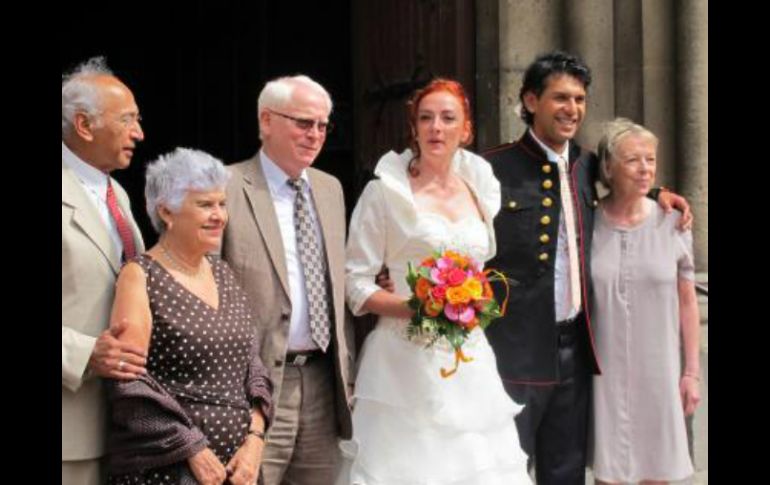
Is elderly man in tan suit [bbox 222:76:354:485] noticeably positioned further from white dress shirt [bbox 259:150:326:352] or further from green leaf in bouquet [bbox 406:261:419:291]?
green leaf in bouquet [bbox 406:261:419:291]

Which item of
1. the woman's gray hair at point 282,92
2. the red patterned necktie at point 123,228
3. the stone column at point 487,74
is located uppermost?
the stone column at point 487,74

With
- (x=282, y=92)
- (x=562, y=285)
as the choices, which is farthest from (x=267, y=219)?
(x=562, y=285)

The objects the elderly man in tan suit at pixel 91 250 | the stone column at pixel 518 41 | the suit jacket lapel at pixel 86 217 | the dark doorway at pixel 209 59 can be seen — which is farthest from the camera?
the dark doorway at pixel 209 59

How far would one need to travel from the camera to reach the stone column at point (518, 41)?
19.5 feet

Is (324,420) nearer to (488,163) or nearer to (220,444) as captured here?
(220,444)

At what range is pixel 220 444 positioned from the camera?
383 centimetres

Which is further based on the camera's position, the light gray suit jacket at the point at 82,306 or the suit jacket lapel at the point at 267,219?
the suit jacket lapel at the point at 267,219

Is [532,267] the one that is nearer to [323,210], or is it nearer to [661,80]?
[323,210]

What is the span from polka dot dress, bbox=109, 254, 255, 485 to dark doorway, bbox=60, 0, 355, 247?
427cm

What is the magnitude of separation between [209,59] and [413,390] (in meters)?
5.14

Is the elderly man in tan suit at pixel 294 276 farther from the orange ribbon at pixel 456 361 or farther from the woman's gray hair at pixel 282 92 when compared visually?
the orange ribbon at pixel 456 361

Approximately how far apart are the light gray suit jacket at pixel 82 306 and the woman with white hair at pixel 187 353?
0.09 metres

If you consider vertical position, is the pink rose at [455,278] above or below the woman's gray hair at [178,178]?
below

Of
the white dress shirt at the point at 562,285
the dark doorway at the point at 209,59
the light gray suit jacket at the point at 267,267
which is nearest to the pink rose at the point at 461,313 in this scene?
the light gray suit jacket at the point at 267,267
